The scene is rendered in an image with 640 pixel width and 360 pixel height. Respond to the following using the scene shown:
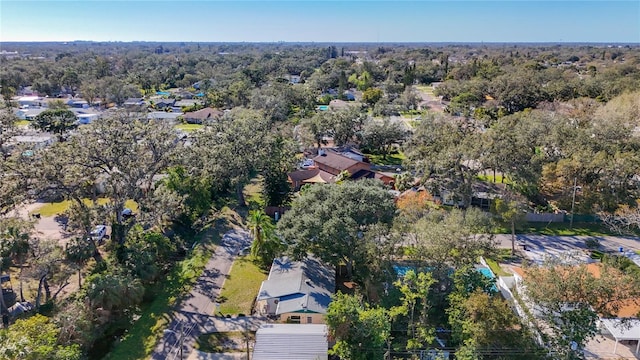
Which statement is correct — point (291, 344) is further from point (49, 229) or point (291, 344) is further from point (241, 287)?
point (49, 229)

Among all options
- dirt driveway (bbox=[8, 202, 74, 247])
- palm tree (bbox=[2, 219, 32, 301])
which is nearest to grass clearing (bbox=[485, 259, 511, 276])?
palm tree (bbox=[2, 219, 32, 301])

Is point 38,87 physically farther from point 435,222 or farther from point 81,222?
point 435,222

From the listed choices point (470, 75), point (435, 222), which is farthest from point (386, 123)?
point (470, 75)

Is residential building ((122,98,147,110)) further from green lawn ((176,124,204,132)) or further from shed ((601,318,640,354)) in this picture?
shed ((601,318,640,354))

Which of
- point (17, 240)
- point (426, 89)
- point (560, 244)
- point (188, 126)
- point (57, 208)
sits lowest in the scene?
point (560, 244)

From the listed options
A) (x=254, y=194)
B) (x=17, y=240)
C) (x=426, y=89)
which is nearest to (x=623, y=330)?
(x=254, y=194)
